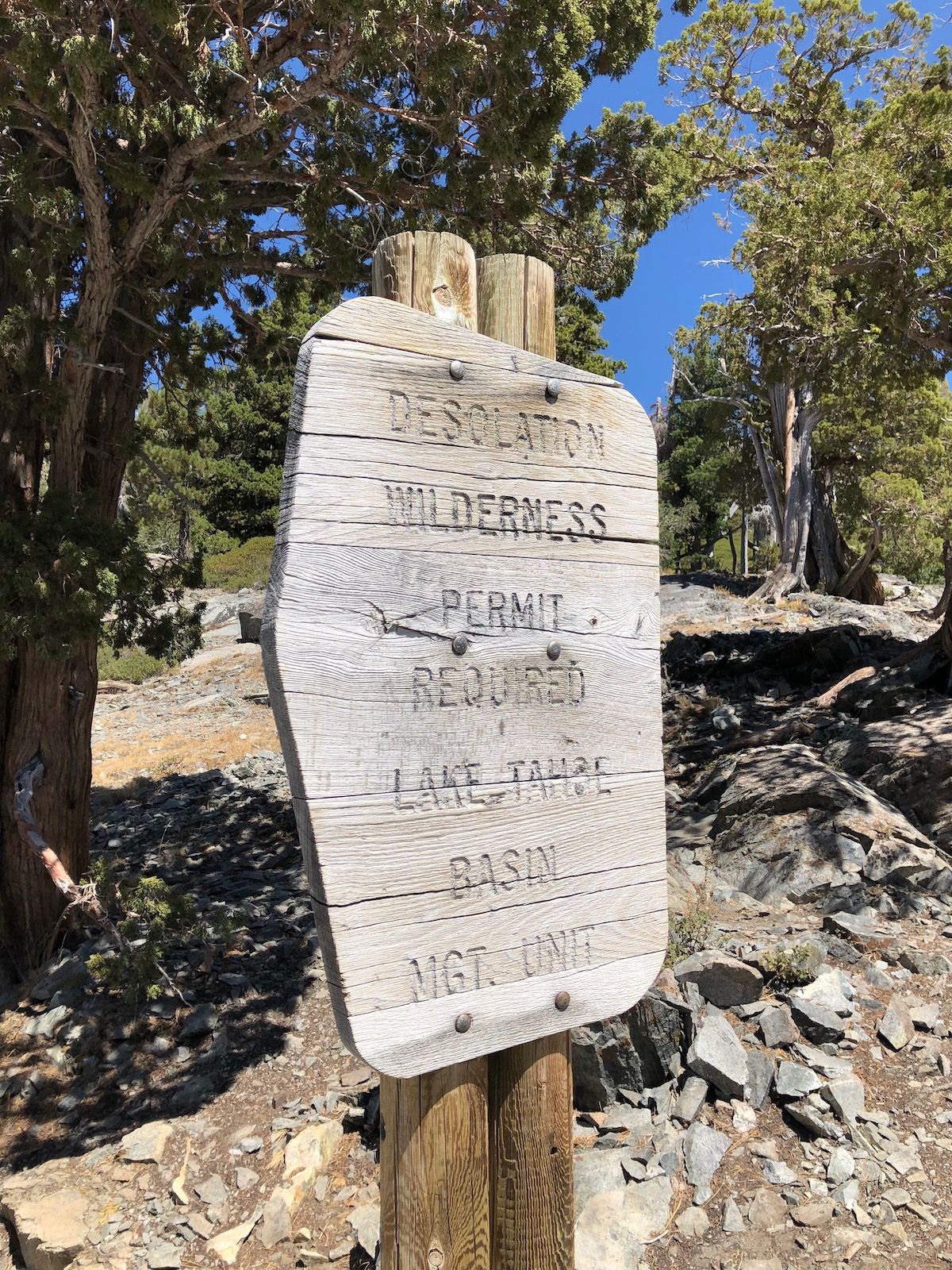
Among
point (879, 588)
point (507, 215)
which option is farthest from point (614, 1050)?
point (879, 588)

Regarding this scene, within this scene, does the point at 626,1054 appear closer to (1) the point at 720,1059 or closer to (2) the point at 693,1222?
(1) the point at 720,1059

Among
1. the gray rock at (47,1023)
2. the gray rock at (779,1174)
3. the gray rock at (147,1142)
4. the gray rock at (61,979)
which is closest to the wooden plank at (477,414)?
the gray rock at (779,1174)

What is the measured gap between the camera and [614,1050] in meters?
3.80

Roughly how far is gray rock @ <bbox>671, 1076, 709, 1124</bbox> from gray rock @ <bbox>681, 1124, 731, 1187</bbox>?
0.22 feet

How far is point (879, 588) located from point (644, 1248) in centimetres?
2126

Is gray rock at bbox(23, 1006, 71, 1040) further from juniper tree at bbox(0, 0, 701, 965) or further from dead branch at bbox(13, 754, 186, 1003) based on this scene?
juniper tree at bbox(0, 0, 701, 965)

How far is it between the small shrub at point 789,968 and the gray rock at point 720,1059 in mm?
592

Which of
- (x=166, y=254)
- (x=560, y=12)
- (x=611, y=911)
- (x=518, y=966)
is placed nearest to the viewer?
(x=518, y=966)

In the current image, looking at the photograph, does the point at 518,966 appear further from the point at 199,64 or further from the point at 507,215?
the point at 507,215

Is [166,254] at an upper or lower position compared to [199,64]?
lower

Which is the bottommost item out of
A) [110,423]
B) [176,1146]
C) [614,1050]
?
[176,1146]

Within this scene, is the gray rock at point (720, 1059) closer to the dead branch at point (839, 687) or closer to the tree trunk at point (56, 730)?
the tree trunk at point (56, 730)

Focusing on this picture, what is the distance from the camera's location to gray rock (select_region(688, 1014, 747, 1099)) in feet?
12.3

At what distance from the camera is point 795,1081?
12.3ft
